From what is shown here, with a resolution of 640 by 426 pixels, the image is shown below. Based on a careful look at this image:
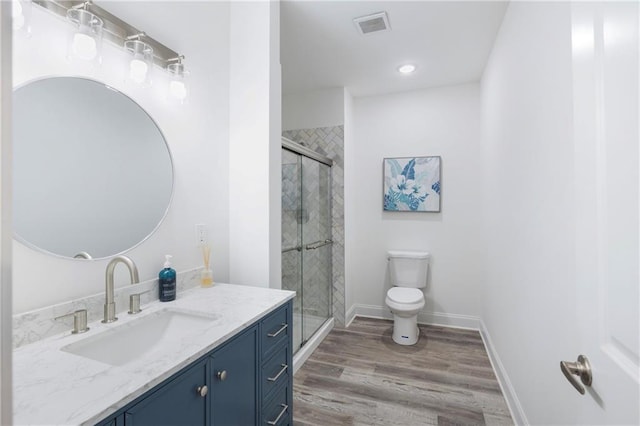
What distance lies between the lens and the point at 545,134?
1401mm

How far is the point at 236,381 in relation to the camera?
118cm

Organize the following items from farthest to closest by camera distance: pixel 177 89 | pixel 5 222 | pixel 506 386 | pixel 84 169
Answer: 1. pixel 506 386
2. pixel 177 89
3. pixel 84 169
4. pixel 5 222

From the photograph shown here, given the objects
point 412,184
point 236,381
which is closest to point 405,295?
point 412,184

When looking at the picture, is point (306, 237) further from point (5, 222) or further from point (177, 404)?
point (5, 222)

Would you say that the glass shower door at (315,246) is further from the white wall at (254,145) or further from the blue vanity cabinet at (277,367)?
the blue vanity cabinet at (277,367)

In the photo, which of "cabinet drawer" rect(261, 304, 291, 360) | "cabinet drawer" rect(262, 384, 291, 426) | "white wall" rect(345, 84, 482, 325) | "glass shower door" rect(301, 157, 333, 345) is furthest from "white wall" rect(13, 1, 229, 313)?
"white wall" rect(345, 84, 482, 325)

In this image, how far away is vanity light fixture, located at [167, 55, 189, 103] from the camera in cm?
156

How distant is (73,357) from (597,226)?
144cm

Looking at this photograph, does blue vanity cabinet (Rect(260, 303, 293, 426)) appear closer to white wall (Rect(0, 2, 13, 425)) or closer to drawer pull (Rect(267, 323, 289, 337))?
drawer pull (Rect(267, 323, 289, 337))

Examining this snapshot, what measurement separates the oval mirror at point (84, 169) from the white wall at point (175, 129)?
5 cm

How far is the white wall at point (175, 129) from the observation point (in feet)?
3.51

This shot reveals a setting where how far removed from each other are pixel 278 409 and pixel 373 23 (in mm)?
2460

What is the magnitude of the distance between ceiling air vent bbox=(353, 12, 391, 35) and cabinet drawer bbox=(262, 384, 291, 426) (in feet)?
7.65

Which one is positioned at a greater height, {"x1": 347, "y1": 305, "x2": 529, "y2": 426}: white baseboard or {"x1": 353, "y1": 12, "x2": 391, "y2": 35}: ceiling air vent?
{"x1": 353, "y1": 12, "x2": 391, "y2": 35}: ceiling air vent
